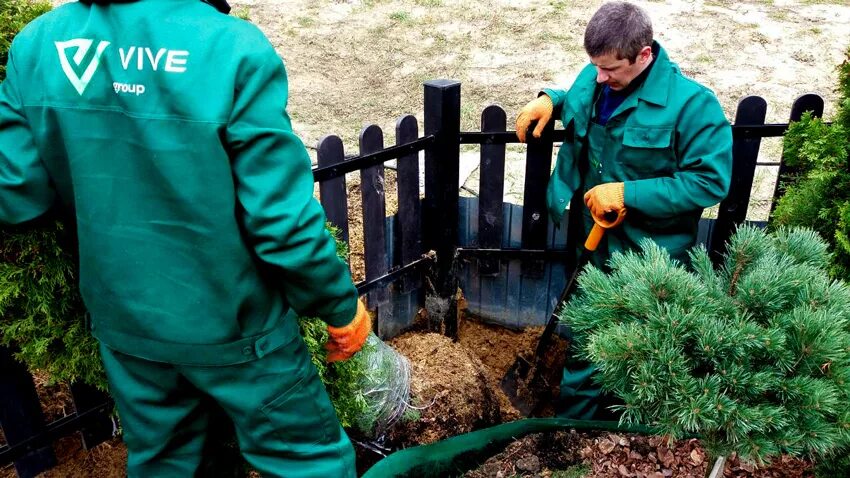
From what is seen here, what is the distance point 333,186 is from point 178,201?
150 centimetres

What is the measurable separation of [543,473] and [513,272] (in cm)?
157

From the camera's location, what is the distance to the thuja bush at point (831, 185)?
269cm

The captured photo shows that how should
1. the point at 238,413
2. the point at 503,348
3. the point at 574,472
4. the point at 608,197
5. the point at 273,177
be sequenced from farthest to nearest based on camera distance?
the point at 503,348
the point at 608,197
the point at 574,472
the point at 238,413
the point at 273,177

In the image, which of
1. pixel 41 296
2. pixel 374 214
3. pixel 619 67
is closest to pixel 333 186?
pixel 374 214

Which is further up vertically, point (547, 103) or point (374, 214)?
point (547, 103)

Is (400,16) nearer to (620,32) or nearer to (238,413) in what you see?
(620,32)

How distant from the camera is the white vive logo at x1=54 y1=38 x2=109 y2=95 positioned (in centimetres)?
175

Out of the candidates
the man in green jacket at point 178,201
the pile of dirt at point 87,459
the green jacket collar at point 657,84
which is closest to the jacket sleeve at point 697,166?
the green jacket collar at point 657,84

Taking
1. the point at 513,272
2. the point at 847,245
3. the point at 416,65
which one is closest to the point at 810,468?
the point at 847,245

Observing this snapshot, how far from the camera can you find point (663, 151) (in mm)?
3004

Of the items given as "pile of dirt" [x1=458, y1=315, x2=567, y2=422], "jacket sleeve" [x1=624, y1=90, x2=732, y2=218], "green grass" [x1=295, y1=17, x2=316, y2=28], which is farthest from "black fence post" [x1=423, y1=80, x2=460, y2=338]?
"green grass" [x1=295, y1=17, x2=316, y2=28]

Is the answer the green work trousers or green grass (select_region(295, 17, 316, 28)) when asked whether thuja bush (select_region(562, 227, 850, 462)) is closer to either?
the green work trousers

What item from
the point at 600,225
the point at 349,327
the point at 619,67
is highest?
the point at 619,67

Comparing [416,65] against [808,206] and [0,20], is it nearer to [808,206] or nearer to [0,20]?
[808,206]
